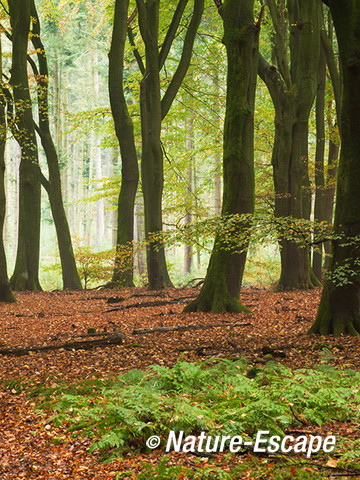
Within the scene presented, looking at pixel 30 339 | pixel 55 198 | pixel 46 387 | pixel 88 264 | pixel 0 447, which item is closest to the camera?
pixel 0 447

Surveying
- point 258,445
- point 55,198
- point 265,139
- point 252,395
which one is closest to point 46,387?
point 252,395

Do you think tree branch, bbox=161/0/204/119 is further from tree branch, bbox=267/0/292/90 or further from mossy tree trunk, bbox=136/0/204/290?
tree branch, bbox=267/0/292/90

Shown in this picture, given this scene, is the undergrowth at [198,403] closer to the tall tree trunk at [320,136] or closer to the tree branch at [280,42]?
the tree branch at [280,42]

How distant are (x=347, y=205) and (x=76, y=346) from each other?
4.53 m

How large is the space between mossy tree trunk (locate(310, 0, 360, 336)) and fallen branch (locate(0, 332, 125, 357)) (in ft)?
10.1

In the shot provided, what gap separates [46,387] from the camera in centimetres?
523

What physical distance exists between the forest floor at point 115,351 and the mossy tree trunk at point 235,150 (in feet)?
2.11

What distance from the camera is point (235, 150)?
32.1 feet

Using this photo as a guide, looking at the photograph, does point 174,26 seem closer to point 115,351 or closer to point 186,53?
point 186,53

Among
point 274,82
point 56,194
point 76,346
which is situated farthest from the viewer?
point 56,194

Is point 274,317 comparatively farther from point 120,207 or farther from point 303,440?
point 120,207

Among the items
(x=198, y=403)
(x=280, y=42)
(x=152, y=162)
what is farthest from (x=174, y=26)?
(x=198, y=403)

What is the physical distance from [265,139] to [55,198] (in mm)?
8278

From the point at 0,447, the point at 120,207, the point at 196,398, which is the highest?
the point at 120,207
